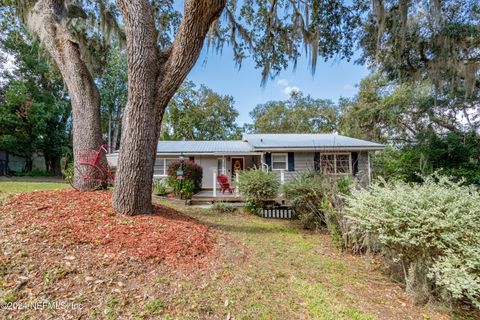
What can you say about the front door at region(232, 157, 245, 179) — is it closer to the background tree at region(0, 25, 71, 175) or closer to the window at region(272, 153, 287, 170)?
the window at region(272, 153, 287, 170)

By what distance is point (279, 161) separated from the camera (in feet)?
39.1

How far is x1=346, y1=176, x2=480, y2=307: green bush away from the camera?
2.36m

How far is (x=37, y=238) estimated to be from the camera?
2.75m

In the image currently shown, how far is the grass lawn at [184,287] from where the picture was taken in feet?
6.74

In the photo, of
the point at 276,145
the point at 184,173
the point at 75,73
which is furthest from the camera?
the point at 276,145

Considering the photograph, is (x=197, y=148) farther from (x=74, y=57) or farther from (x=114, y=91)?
(x=114, y=91)

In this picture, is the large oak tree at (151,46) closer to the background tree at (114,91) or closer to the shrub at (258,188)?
the shrub at (258,188)

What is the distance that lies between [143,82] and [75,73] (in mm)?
1985

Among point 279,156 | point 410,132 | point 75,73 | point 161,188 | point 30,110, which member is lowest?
point 161,188

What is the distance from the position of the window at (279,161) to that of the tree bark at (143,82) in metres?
8.76

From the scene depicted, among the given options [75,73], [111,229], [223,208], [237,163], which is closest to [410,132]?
[237,163]

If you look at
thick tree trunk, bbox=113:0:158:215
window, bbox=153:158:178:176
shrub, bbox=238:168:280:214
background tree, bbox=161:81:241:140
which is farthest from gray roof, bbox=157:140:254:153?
thick tree trunk, bbox=113:0:158:215

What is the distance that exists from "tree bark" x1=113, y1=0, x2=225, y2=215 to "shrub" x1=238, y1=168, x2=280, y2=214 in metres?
3.90

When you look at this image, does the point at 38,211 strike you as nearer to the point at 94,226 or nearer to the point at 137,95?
the point at 94,226
